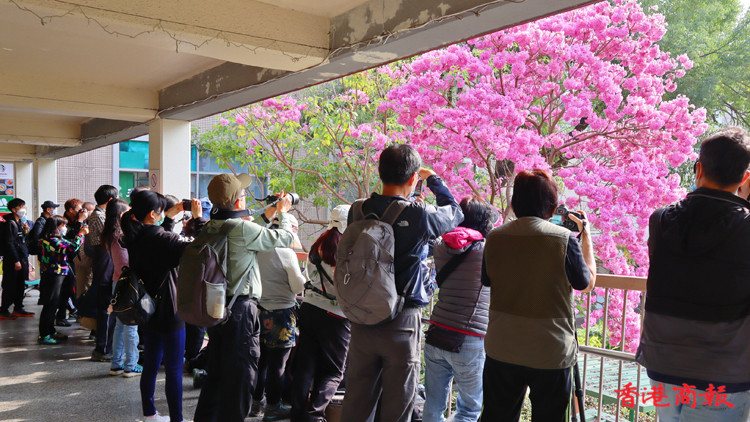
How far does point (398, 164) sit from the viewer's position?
8.15ft

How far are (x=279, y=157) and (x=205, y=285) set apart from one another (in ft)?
22.7

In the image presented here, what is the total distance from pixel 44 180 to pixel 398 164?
41.9 feet

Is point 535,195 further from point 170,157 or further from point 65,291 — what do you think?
point 65,291

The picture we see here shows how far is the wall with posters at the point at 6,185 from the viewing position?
13.5 m

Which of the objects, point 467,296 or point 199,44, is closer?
point 467,296

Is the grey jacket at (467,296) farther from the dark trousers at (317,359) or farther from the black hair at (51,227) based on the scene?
the black hair at (51,227)

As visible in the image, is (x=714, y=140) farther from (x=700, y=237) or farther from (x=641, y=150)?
(x=641, y=150)

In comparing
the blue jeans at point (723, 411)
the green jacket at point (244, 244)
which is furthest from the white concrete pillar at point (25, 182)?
the blue jeans at point (723, 411)

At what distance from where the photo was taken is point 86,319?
5.34m

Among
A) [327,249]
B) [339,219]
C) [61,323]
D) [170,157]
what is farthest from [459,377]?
[61,323]

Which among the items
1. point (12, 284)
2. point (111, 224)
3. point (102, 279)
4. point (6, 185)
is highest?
point (6, 185)

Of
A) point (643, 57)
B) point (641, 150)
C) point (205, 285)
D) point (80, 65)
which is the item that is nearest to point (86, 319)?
point (80, 65)

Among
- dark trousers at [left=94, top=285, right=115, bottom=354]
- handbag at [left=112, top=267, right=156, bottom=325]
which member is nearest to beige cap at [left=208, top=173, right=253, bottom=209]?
handbag at [left=112, top=267, right=156, bottom=325]

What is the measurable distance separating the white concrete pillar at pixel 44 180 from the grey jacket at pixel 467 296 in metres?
12.4
